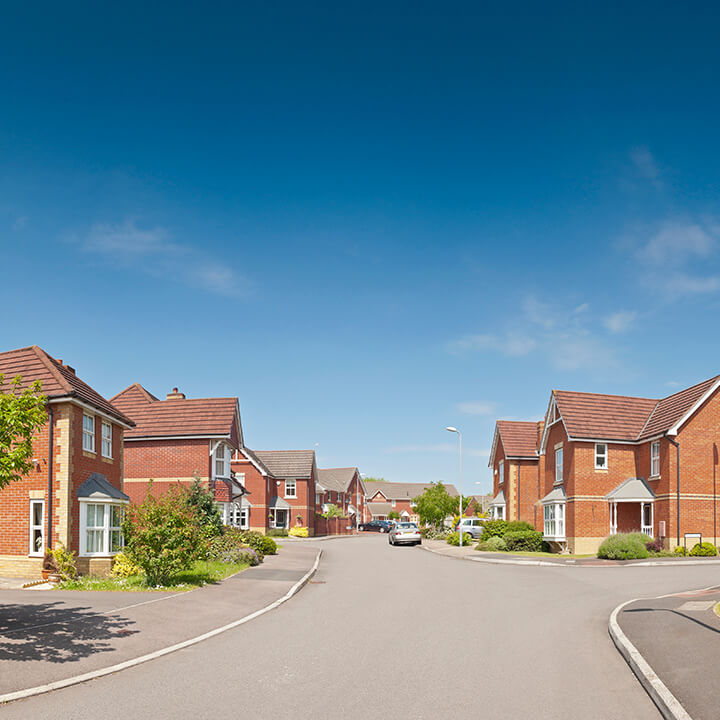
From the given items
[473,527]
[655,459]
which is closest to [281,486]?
[473,527]

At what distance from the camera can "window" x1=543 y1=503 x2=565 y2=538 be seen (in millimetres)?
42469

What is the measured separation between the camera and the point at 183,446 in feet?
129

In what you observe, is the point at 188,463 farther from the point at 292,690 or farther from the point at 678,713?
the point at 678,713

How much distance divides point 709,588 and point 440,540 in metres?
38.4

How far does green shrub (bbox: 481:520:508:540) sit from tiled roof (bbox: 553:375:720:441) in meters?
8.94

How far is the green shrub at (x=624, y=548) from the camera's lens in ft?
111

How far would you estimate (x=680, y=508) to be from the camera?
38.2 m

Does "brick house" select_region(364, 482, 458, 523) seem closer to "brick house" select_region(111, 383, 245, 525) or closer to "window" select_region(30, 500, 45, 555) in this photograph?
"brick house" select_region(111, 383, 245, 525)

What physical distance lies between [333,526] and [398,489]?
65402 millimetres

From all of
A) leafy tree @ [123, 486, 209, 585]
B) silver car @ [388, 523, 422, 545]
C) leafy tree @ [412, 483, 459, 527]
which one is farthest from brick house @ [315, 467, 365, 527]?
leafy tree @ [123, 486, 209, 585]

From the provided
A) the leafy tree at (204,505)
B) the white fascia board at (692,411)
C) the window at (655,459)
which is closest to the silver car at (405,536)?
the window at (655,459)

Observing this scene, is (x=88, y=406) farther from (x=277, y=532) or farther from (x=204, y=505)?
(x=277, y=532)

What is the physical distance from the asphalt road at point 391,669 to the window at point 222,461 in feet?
67.6

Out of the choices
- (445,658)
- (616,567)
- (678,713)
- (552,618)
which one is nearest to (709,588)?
(552,618)
